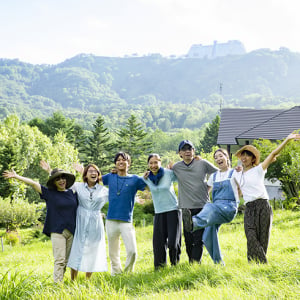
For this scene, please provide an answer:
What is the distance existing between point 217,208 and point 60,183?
209cm

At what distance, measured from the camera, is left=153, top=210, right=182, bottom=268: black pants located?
538cm

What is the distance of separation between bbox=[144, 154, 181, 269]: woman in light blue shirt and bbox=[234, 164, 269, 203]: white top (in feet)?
3.22

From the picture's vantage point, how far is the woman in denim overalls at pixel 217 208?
197 inches

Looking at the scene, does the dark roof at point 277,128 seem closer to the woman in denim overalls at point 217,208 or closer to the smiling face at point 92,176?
the woman in denim overalls at point 217,208

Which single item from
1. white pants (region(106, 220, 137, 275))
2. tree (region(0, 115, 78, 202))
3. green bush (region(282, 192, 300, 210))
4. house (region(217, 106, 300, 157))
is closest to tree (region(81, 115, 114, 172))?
tree (region(0, 115, 78, 202))

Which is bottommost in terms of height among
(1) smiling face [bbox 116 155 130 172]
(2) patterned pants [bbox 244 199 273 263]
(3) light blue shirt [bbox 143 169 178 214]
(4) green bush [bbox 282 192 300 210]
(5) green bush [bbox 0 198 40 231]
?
(5) green bush [bbox 0 198 40 231]

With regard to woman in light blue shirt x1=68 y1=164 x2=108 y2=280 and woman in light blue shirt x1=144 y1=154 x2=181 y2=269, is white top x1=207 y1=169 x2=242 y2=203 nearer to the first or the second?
woman in light blue shirt x1=144 y1=154 x2=181 y2=269

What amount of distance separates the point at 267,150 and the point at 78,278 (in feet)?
47.8

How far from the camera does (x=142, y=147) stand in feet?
176

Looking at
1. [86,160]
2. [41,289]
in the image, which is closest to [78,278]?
[41,289]

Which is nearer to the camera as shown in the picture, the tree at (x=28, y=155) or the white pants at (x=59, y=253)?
the white pants at (x=59, y=253)

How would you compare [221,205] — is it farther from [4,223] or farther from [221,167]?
[4,223]

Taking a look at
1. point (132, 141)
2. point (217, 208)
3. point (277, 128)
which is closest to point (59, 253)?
point (217, 208)

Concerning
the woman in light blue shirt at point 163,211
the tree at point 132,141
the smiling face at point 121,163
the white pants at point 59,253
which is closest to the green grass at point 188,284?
the white pants at point 59,253
